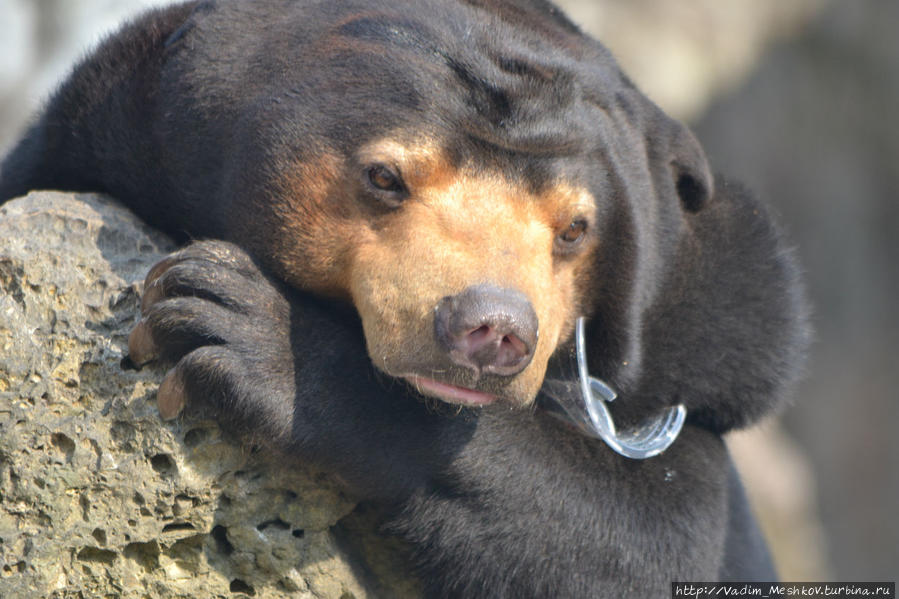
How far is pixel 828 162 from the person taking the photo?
1205 cm

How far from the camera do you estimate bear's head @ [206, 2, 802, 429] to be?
2713 mm

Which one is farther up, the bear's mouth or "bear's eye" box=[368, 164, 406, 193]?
"bear's eye" box=[368, 164, 406, 193]

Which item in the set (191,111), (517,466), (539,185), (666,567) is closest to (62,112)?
(191,111)

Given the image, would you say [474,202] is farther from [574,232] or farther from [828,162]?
[828,162]

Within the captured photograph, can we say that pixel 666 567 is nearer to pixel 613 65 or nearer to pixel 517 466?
pixel 517 466

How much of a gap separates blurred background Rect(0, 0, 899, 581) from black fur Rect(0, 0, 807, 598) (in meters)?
7.89

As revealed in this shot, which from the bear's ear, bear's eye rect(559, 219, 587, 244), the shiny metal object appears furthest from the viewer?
the bear's ear

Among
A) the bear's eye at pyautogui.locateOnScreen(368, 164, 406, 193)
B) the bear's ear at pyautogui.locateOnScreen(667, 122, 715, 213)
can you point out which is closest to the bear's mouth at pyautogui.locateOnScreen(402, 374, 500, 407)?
the bear's eye at pyautogui.locateOnScreen(368, 164, 406, 193)

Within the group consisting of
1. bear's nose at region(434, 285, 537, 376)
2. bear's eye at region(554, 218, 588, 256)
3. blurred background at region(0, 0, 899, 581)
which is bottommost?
blurred background at region(0, 0, 899, 581)

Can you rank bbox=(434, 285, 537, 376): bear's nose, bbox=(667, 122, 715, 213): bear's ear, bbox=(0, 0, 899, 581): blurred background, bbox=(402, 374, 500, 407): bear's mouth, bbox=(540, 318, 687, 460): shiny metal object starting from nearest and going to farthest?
bbox=(434, 285, 537, 376): bear's nose < bbox=(402, 374, 500, 407): bear's mouth < bbox=(540, 318, 687, 460): shiny metal object < bbox=(667, 122, 715, 213): bear's ear < bbox=(0, 0, 899, 581): blurred background

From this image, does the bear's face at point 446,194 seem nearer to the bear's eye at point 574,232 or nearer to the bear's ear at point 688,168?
the bear's eye at point 574,232

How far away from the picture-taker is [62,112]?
3863mm

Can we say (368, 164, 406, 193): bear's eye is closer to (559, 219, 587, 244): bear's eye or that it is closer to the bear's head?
the bear's head

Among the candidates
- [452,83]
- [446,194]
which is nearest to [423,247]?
[446,194]
